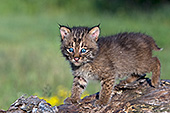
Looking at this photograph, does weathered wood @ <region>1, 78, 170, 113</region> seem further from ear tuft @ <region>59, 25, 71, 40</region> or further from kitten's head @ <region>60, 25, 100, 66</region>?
ear tuft @ <region>59, 25, 71, 40</region>

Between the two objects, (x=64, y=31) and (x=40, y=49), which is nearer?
(x=64, y=31)

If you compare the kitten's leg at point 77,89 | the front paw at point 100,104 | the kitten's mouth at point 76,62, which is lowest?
the front paw at point 100,104

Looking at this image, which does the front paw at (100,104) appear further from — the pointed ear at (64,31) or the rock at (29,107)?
the pointed ear at (64,31)

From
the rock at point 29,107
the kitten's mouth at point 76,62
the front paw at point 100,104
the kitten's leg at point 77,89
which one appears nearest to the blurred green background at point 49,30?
the kitten's leg at point 77,89

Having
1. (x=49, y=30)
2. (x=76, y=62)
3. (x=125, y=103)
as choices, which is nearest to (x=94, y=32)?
(x=76, y=62)

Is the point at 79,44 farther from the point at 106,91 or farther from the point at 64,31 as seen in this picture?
the point at 106,91
